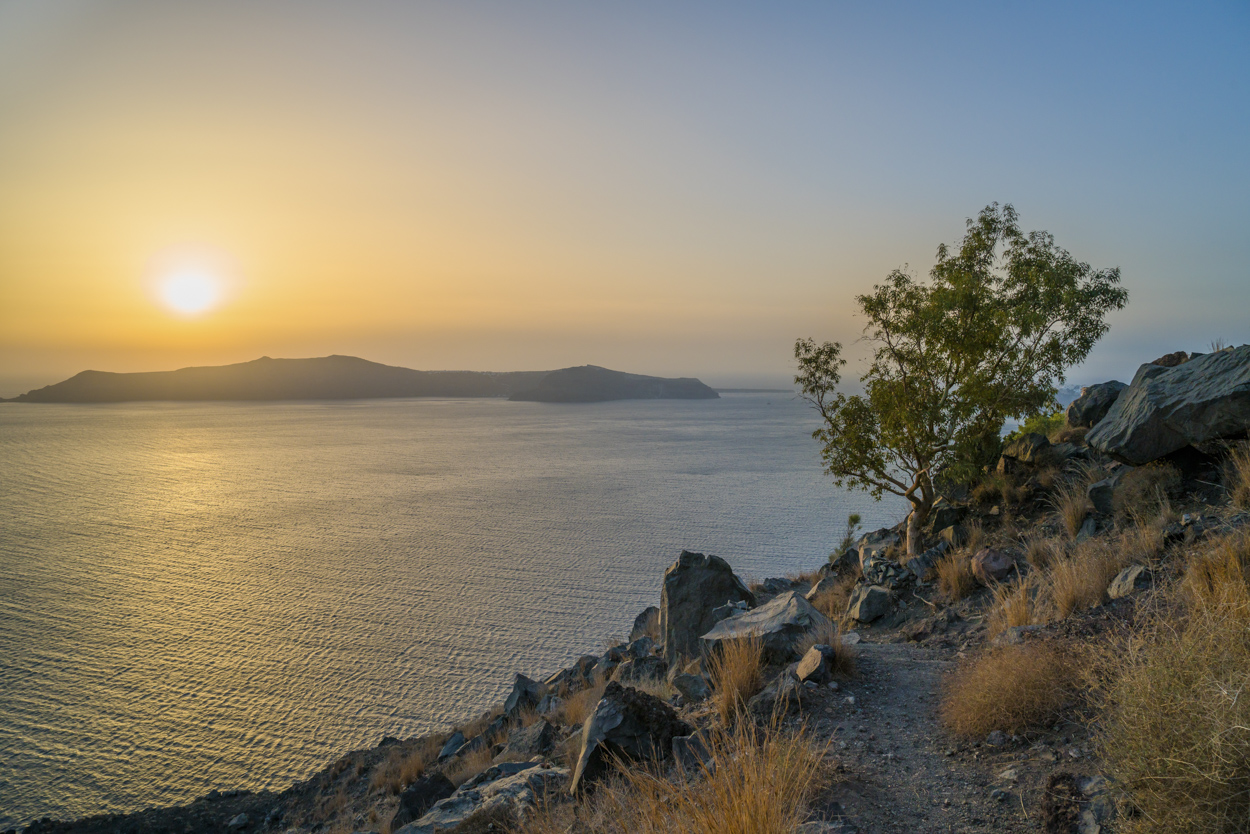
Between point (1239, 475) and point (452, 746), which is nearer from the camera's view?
point (1239, 475)

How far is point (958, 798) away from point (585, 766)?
3062 mm

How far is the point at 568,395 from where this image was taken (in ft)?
639

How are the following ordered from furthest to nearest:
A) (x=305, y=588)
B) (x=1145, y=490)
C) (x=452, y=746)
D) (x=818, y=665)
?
(x=305, y=588), (x=452, y=746), (x=1145, y=490), (x=818, y=665)

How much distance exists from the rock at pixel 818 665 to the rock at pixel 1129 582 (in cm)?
325

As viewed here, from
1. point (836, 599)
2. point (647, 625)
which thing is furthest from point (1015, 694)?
point (647, 625)

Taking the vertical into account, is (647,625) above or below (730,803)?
below

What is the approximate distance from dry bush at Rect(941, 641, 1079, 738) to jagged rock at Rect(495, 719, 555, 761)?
608 centimetres

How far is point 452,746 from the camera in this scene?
500 inches

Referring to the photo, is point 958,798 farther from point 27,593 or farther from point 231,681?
point 27,593

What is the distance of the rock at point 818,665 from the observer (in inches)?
249

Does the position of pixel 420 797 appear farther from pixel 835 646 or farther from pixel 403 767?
pixel 835 646

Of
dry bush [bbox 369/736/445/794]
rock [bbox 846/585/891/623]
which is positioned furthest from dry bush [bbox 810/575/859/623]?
dry bush [bbox 369/736/445/794]

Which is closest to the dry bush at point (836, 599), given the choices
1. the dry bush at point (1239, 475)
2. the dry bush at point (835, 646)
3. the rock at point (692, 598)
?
the rock at point (692, 598)

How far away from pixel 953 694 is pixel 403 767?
1098 centimetres
